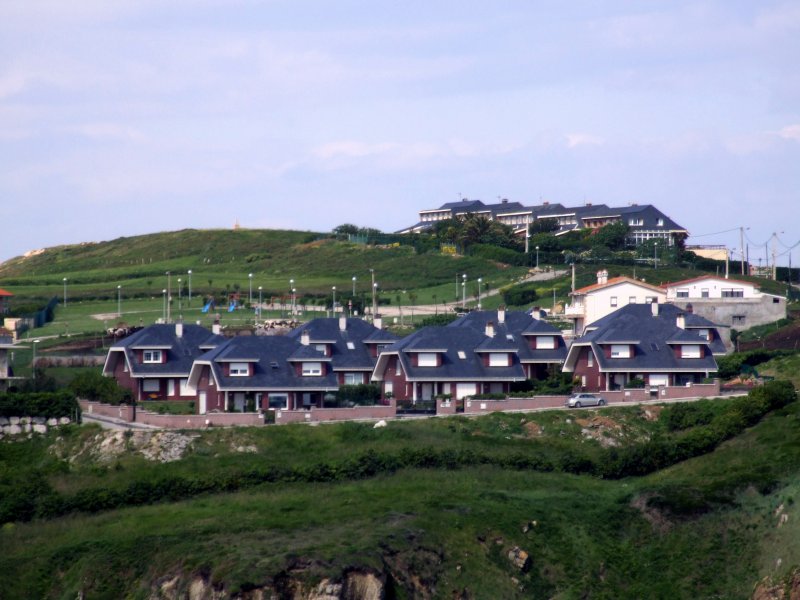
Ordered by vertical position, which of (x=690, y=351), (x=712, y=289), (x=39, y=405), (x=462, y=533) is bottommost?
(x=462, y=533)

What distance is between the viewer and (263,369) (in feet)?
245

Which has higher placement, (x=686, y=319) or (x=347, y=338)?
(x=686, y=319)

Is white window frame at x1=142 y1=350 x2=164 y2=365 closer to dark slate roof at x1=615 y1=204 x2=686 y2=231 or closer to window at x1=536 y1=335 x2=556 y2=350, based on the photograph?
window at x1=536 y1=335 x2=556 y2=350

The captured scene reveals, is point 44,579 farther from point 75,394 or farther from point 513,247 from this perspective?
point 513,247

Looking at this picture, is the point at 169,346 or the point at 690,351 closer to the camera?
the point at 690,351

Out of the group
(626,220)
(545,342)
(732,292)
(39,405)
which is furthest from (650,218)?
(39,405)

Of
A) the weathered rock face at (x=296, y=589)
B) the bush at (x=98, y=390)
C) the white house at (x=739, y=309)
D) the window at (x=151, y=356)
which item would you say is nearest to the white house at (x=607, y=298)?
the white house at (x=739, y=309)

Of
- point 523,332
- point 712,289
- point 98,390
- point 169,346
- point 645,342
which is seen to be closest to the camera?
point 98,390

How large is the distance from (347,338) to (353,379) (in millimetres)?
3367

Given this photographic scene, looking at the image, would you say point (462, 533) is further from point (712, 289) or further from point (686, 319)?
point (712, 289)

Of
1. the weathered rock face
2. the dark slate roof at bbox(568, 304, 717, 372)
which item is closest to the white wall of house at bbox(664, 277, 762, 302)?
the dark slate roof at bbox(568, 304, 717, 372)

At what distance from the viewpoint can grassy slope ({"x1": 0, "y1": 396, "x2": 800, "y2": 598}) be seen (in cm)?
4934

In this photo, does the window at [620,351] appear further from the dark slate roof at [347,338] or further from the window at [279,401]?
the window at [279,401]

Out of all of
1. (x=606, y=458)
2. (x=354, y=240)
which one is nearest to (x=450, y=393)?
(x=606, y=458)
